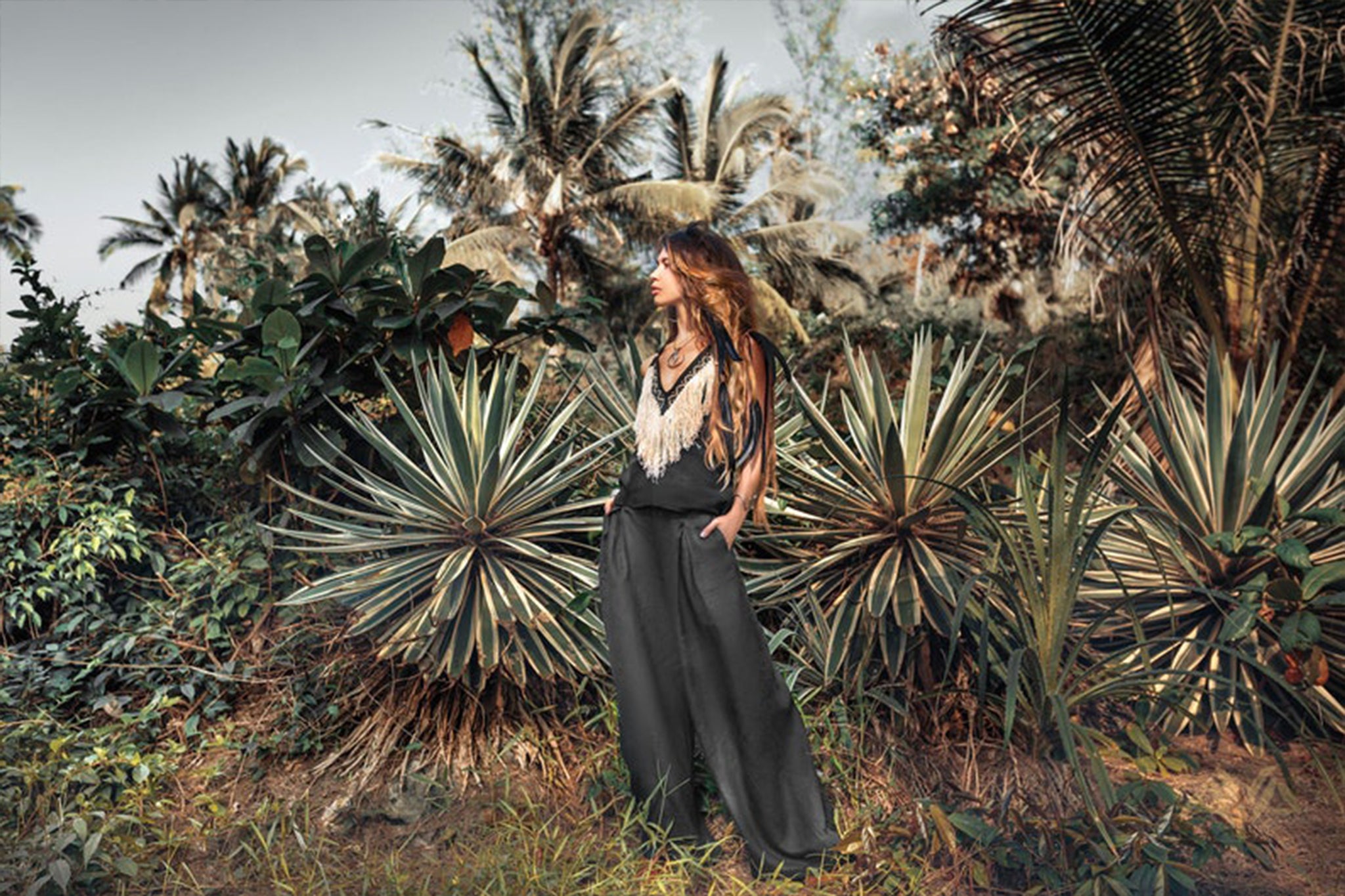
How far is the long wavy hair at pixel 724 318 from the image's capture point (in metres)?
3.15

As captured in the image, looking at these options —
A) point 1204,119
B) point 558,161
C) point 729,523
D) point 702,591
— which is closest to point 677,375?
point 729,523

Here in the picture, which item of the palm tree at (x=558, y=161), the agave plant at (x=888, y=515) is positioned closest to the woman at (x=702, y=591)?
the agave plant at (x=888, y=515)

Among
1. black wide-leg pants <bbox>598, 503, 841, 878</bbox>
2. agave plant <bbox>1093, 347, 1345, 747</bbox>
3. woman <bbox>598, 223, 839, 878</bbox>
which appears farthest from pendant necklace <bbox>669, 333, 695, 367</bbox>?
agave plant <bbox>1093, 347, 1345, 747</bbox>

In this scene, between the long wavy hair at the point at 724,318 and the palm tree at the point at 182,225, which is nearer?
the long wavy hair at the point at 724,318

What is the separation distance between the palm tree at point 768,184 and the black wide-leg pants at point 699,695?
19.8 meters

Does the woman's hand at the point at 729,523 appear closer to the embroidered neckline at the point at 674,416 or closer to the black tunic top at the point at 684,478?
the black tunic top at the point at 684,478

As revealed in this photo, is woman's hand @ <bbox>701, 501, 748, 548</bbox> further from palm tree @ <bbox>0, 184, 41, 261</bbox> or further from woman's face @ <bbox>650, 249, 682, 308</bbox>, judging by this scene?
palm tree @ <bbox>0, 184, 41, 261</bbox>

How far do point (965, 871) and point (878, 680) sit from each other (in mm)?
955

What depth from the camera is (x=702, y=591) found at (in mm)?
3207

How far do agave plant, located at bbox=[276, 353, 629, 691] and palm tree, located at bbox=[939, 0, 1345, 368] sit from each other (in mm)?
3777

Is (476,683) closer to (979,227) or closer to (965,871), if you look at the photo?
(965,871)

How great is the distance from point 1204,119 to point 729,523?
5004 millimetres

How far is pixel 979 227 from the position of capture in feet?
56.4

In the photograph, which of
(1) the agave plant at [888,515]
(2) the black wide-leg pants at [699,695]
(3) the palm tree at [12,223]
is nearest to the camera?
(2) the black wide-leg pants at [699,695]
